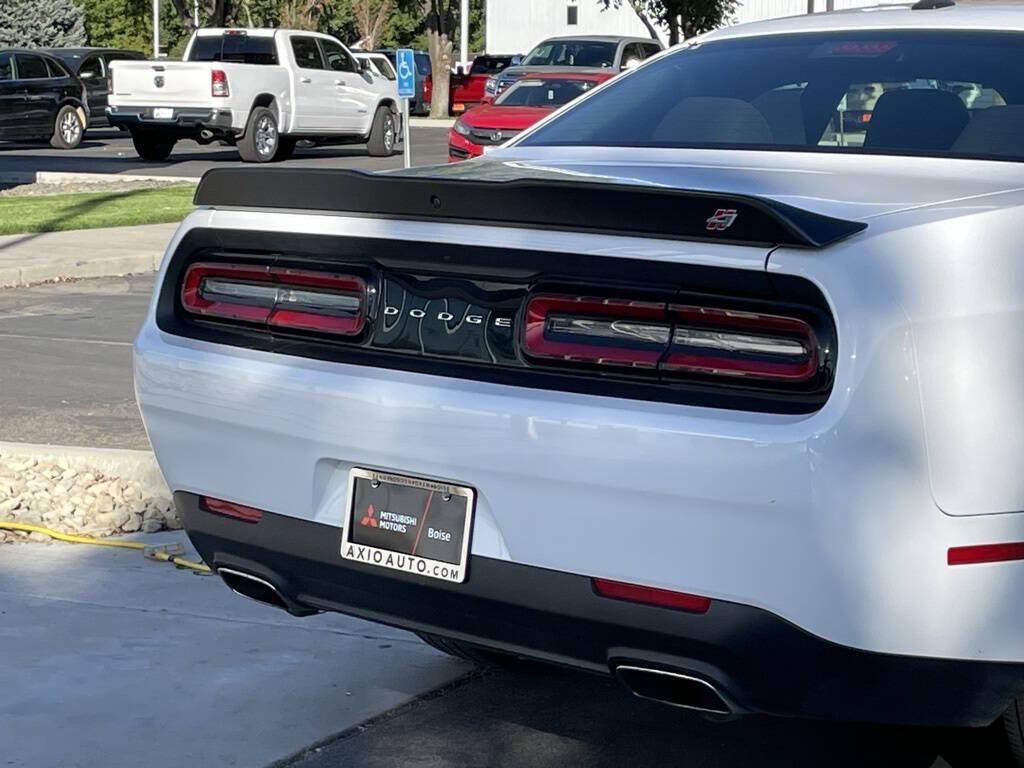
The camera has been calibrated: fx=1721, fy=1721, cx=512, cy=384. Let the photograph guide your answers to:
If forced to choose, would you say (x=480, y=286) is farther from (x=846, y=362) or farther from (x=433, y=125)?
(x=433, y=125)

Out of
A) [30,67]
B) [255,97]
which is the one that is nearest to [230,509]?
[255,97]

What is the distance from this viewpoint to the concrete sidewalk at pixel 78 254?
1373cm

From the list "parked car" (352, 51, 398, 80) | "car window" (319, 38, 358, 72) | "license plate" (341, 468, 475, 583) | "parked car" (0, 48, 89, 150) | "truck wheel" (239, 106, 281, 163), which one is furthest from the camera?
"parked car" (352, 51, 398, 80)

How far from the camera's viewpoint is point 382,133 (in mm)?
29891

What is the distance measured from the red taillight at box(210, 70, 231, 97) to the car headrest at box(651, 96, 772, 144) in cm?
2217

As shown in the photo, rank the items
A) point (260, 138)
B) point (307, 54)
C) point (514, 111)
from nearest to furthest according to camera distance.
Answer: point (514, 111)
point (260, 138)
point (307, 54)

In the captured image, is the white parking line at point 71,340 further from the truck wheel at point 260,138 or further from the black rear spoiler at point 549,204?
the truck wheel at point 260,138

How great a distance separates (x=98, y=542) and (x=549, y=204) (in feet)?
10.4

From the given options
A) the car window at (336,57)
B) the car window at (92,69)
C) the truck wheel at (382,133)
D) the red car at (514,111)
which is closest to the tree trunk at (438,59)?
the car window at (92,69)

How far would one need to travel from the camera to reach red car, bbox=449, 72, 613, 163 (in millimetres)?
21141

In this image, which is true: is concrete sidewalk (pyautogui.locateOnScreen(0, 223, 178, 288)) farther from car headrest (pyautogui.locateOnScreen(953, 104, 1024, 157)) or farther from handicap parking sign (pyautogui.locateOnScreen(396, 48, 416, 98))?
car headrest (pyautogui.locateOnScreen(953, 104, 1024, 157))

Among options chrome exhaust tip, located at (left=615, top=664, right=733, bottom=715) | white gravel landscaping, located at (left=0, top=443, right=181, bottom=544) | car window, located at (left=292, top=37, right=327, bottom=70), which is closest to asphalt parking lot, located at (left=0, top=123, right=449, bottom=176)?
car window, located at (left=292, top=37, right=327, bottom=70)

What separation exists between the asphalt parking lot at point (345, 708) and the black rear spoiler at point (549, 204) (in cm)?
130

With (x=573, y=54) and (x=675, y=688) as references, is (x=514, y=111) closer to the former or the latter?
(x=573, y=54)
